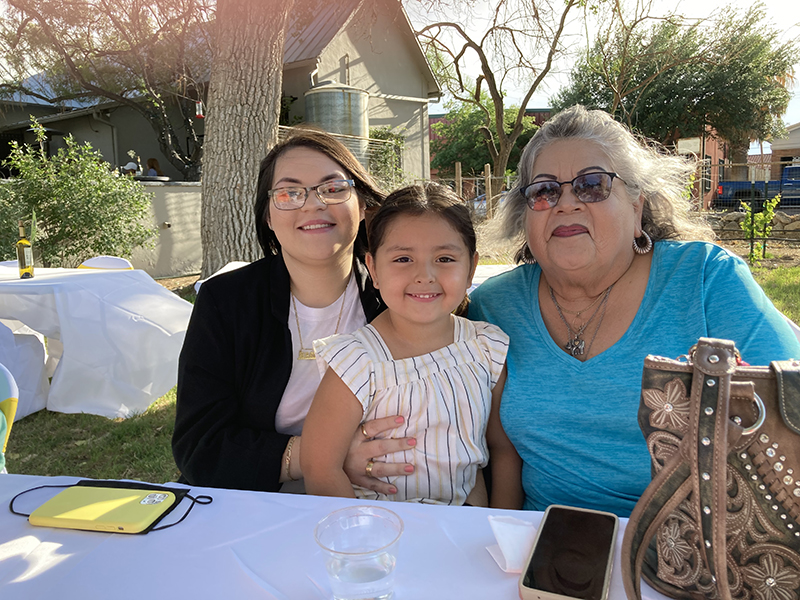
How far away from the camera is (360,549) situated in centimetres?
107

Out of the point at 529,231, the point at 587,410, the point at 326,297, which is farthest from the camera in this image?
the point at 326,297

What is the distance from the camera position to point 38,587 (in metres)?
1.03

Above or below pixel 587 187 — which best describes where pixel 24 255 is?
A: below

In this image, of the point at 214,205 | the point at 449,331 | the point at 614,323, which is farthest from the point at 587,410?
the point at 214,205

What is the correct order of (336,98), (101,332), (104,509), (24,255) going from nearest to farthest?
(104,509), (101,332), (24,255), (336,98)

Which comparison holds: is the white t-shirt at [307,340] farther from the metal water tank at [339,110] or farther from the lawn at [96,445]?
the metal water tank at [339,110]

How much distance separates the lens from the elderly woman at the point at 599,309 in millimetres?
1707

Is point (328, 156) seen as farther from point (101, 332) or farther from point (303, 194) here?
point (101, 332)

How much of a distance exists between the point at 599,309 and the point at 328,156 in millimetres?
1151

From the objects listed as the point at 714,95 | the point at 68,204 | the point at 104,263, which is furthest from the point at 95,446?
the point at 714,95

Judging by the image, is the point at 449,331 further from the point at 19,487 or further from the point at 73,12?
the point at 73,12

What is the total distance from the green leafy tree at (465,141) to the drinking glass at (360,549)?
3496cm

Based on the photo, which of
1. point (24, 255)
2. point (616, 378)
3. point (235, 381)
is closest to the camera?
point (616, 378)

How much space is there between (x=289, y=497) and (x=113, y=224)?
886 centimetres
